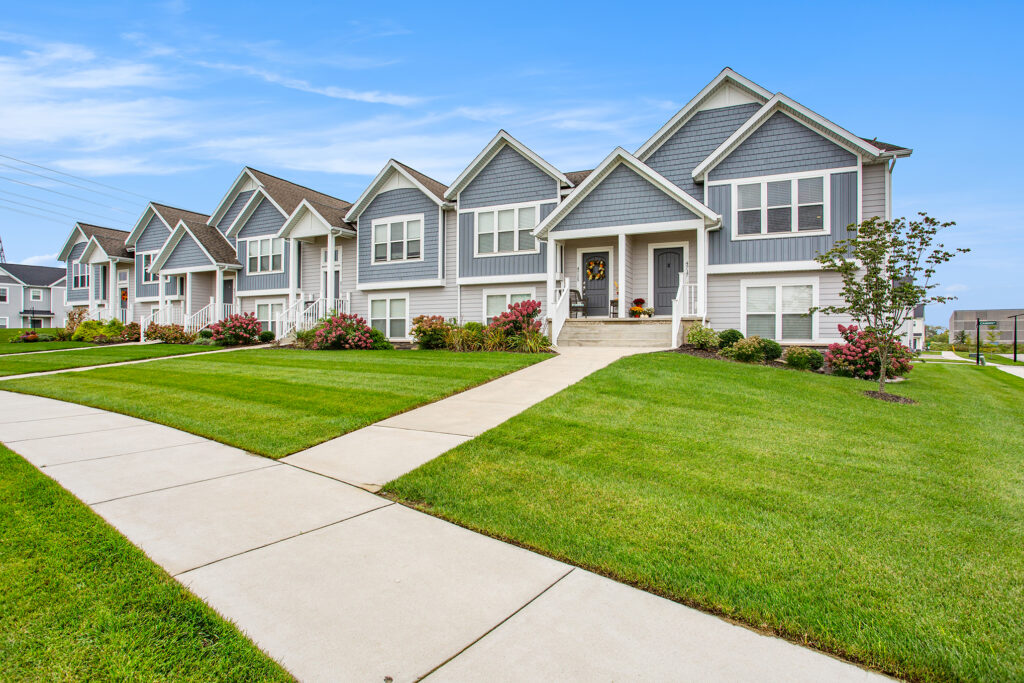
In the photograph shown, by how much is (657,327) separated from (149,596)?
1408 cm

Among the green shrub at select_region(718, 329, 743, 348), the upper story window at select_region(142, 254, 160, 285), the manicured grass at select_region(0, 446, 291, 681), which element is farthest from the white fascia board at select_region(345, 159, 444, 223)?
the manicured grass at select_region(0, 446, 291, 681)

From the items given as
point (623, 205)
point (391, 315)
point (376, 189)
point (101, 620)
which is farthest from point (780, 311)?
point (101, 620)

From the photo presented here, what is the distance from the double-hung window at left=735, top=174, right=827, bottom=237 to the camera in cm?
1510

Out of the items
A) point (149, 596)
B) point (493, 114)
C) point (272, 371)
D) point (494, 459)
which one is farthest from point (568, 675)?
point (493, 114)

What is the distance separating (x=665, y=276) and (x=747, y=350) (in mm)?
4953

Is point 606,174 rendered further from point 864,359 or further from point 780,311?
point 864,359

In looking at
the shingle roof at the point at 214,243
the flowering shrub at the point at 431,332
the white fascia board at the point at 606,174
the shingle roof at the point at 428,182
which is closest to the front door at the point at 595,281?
the white fascia board at the point at 606,174

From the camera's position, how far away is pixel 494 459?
5.28m

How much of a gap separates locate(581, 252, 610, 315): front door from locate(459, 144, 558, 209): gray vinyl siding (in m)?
2.60

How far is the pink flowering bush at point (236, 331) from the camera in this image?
21328 mm

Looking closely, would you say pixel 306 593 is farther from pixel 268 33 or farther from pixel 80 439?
pixel 268 33

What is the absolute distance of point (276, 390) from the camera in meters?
9.31

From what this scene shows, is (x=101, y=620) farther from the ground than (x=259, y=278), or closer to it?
closer to it

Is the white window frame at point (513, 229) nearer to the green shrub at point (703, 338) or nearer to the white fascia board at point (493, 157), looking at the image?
the white fascia board at point (493, 157)
